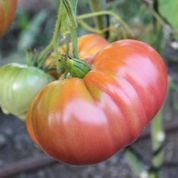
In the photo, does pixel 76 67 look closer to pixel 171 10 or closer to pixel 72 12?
pixel 72 12

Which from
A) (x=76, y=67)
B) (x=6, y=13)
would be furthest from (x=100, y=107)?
(x=6, y=13)

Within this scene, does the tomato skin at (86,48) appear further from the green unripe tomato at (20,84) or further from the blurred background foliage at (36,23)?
the blurred background foliage at (36,23)

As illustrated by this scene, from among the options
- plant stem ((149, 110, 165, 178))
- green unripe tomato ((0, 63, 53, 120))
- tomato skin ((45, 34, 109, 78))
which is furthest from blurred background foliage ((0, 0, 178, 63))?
green unripe tomato ((0, 63, 53, 120))

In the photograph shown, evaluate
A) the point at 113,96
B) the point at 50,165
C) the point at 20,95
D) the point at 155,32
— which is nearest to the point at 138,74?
the point at 113,96

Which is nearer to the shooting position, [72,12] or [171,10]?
[72,12]

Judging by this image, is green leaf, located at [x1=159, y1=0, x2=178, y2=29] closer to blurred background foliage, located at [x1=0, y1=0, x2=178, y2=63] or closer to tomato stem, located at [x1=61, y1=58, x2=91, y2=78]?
tomato stem, located at [x1=61, y1=58, x2=91, y2=78]

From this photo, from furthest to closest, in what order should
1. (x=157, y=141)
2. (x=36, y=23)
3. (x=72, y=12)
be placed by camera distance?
(x=36, y=23) < (x=157, y=141) < (x=72, y=12)
